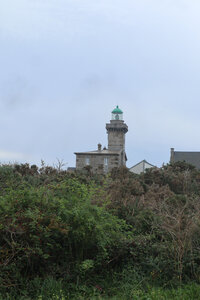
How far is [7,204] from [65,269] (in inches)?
68.1

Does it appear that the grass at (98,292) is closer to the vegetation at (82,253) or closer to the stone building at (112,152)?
the vegetation at (82,253)

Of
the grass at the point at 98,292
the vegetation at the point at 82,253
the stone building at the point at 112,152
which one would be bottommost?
the grass at the point at 98,292

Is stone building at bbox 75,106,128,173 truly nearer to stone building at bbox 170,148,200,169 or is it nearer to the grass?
stone building at bbox 170,148,200,169

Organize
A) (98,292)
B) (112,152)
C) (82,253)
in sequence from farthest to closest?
(112,152) < (82,253) < (98,292)

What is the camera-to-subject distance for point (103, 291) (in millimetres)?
7859

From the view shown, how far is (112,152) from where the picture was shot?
50312 mm

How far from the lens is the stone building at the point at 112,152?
162ft

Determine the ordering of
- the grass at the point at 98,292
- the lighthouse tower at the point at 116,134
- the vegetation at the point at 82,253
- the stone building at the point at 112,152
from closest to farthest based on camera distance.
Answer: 1. the grass at the point at 98,292
2. the vegetation at the point at 82,253
3. the stone building at the point at 112,152
4. the lighthouse tower at the point at 116,134

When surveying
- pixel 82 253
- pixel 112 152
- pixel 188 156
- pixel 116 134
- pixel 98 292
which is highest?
pixel 116 134

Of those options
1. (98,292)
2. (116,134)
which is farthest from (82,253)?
(116,134)

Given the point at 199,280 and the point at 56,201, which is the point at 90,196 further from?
the point at 199,280

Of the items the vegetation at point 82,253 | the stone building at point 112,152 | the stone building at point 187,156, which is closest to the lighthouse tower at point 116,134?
the stone building at point 112,152

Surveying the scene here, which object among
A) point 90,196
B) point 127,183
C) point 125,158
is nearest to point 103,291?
point 90,196

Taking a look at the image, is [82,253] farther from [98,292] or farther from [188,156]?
[188,156]
